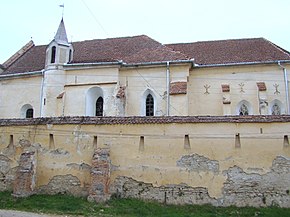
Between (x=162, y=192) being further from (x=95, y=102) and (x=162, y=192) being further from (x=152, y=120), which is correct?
(x=95, y=102)

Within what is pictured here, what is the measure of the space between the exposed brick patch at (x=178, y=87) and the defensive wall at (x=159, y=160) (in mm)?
7406

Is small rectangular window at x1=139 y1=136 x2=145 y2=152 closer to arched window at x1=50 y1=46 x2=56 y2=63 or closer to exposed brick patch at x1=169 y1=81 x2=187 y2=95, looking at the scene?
exposed brick patch at x1=169 y1=81 x2=187 y2=95

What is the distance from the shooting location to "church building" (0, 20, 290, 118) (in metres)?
24.9

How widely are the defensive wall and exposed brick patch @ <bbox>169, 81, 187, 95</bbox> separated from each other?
7406mm

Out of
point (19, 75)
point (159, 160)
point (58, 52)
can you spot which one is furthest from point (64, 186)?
point (19, 75)

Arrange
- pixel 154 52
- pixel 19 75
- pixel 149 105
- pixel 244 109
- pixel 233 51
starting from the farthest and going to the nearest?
1. pixel 19 75
2. pixel 233 51
3. pixel 154 52
4. pixel 149 105
5. pixel 244 109

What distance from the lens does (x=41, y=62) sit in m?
29.5

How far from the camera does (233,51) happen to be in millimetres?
27188

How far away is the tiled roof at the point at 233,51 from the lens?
84.2ft

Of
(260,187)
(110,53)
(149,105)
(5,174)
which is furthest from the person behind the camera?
(110,53)

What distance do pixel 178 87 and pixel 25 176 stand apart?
11.9m

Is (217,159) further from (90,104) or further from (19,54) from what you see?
(19,54)

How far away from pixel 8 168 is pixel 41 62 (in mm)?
13499

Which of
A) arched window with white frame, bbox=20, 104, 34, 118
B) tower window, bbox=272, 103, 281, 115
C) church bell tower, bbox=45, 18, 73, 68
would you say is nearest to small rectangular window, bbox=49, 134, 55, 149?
church bell tower, bbox=45, 18, 73, 68
